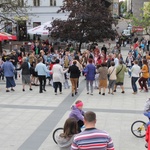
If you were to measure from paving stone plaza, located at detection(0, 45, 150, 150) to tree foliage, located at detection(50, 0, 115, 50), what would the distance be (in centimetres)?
972

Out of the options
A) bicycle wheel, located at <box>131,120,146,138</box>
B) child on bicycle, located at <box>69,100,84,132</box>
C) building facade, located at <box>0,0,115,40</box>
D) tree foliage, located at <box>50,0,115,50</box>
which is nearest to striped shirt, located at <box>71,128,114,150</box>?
child on bicycle, located at <box>69,100,84,132</box>

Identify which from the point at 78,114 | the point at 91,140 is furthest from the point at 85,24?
the point at 91,140

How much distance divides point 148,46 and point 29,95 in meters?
22.8

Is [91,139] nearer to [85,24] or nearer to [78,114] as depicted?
[78,114]

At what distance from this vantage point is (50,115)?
1189 centimetres

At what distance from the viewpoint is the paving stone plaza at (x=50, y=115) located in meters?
9.19

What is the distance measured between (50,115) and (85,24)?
15.6 metres

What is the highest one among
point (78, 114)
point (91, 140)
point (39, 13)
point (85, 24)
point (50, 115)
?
point (39, 13)

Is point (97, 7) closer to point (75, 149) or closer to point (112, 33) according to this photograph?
point (112, 33)

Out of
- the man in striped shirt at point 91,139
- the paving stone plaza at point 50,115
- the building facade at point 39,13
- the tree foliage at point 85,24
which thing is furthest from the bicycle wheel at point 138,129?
the building facade at point 39,13

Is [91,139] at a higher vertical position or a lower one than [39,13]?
lower

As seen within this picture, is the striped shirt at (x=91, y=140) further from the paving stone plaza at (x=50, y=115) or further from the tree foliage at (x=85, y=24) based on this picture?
the tree foliage at (x=85, y=24)

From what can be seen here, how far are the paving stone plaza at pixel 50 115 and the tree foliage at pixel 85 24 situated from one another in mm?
9715

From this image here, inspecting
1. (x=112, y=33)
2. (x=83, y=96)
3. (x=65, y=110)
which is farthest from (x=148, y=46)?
(x=65, y=110)
